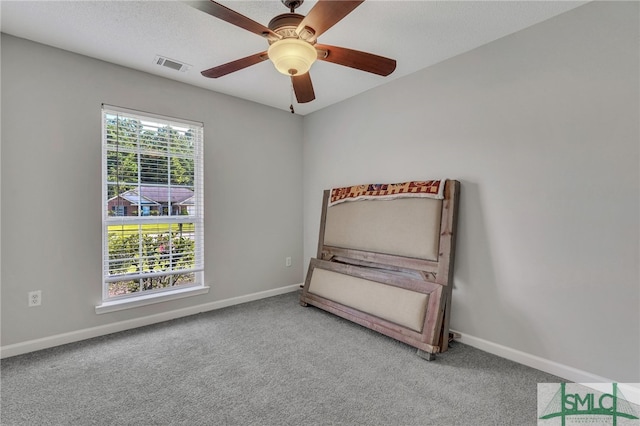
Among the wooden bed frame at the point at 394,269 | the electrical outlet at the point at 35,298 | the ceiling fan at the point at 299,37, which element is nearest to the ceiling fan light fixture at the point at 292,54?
the ceiling fan at the point at 299,37

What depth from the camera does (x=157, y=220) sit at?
311 centimetres

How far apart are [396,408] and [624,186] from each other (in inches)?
78.3

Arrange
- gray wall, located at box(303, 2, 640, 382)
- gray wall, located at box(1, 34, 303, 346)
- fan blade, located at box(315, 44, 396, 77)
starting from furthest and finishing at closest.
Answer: gray wall, located at box(1, 34, 303, 346), gray wall, located at box(303, 2, 640, 382), fan blade, located at box(315, 44, 396, 77)

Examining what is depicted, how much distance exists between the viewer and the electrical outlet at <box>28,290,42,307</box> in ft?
8.12

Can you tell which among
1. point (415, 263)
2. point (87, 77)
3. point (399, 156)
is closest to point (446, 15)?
point (399, 156)

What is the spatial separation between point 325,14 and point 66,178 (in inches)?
103

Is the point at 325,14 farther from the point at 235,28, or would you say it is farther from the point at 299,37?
the point at 235,28

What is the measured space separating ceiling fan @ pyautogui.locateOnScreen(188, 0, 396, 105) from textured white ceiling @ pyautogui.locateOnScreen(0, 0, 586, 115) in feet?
1.44

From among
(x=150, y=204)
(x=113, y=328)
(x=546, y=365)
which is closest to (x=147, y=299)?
(x=113, y=328)

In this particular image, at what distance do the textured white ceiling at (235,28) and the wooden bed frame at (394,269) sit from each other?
1.19 meters

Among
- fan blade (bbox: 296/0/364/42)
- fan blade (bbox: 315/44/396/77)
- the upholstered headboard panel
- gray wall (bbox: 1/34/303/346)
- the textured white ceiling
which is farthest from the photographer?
the upholstered headboard panel

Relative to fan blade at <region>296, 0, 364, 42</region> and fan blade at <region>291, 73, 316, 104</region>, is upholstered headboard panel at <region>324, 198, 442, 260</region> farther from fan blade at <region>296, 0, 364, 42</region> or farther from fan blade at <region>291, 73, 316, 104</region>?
fan blade at <region>296, 0, 364, 42</region>

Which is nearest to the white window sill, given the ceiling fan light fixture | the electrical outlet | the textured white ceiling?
the electrical outlet

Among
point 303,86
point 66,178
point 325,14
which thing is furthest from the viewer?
point 66,178
